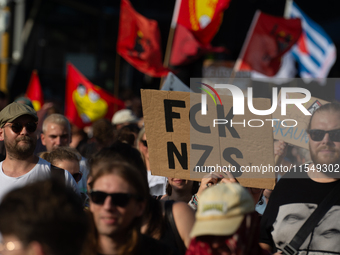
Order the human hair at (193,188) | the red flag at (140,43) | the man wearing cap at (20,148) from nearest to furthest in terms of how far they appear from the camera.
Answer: the man wearing cap at (20,148)
the human hair at (193,188)
the red flag at (140,43)

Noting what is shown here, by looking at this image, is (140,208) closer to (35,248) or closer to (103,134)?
(35,248)

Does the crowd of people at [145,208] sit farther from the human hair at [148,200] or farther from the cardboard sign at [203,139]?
the cardboard sign at [203,139]

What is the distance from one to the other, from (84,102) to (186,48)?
A: 7.02ft

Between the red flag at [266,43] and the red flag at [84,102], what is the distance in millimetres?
2680

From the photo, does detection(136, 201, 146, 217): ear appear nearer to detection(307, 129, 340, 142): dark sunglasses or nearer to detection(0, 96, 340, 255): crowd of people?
detection(0, 96, 340, 255): crowd of people

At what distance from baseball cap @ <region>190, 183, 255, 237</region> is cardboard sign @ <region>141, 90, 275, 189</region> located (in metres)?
1.44

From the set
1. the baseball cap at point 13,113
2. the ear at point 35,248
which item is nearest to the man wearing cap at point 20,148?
the baseball cap at point 13,113

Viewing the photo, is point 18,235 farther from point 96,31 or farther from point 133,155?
point 96,31

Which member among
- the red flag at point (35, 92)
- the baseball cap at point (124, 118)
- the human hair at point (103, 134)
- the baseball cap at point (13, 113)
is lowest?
the red flag at point (35, 92)

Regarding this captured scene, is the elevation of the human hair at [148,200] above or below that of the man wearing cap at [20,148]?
above

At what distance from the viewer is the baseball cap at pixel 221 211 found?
1.87 meters

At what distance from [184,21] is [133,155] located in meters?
6.43

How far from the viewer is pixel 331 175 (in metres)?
2.88

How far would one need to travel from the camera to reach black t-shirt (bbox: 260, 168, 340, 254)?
107 inches
